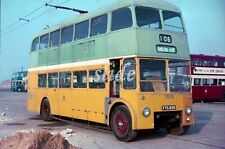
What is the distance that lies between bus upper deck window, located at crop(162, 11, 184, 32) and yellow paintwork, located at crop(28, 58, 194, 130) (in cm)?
173

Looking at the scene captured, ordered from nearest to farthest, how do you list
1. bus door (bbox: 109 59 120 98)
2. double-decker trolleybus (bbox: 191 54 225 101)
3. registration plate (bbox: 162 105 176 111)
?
registration plate (bbox: 162 105 176 111)
bus door (bbox: 109 59 120 98)
double-decker trolleybus (bbox: 191 54 225 101)

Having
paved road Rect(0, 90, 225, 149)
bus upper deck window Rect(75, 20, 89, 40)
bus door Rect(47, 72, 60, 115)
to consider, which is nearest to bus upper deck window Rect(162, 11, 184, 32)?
bus upper deck window Rect(75, 20, 89, 40)

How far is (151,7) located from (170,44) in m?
1.21

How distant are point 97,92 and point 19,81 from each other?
57.9m

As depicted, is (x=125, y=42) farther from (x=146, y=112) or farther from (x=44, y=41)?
(x=44, y=41)

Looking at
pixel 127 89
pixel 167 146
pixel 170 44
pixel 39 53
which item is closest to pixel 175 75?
pixel 170 44

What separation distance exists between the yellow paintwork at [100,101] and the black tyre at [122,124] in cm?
20

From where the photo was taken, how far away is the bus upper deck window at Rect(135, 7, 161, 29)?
10711 mm

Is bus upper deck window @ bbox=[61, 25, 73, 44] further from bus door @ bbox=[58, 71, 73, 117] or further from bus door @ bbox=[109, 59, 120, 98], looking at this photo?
bus door @ bbox=[109, 59, 120, 98]

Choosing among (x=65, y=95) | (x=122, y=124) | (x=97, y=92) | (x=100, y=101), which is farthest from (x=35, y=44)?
(x=122, y=124)

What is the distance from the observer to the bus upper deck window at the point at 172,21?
11252mm

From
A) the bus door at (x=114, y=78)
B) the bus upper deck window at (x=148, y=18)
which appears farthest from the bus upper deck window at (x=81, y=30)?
the bus upper deck window at (x=148, y=18)

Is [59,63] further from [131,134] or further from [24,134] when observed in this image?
[24,134]

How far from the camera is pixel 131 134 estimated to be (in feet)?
33.4
